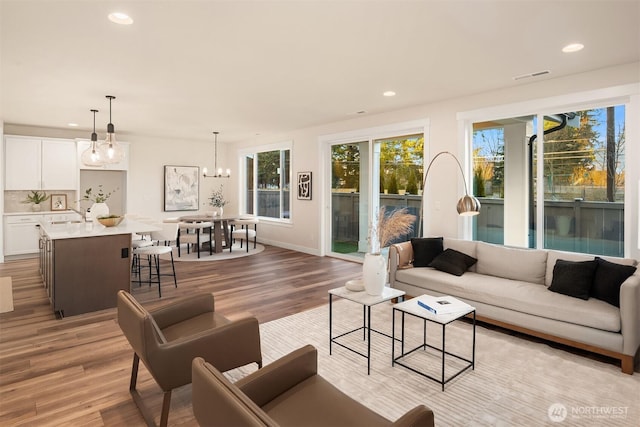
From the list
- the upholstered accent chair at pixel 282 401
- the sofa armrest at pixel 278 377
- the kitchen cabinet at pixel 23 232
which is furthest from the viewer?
the kitchen cabinet at pixel 23 232

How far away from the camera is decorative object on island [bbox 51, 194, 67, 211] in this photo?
771 cm

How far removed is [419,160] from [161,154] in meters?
6.44

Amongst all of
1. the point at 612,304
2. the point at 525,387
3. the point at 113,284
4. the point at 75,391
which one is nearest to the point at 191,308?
the point at 75,391

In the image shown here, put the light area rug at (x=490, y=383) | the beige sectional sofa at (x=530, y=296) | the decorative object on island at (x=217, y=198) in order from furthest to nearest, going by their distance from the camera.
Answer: the decorative object on island at (x=217, y=198) → the beige sectional sofa at (x=530, y=296) → the light area rug at (x=490, y=383)

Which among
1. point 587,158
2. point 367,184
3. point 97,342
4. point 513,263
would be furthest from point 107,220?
point 587,158

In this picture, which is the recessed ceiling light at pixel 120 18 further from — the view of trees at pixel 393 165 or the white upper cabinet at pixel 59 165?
the white upper cabinet at pixel 59 165

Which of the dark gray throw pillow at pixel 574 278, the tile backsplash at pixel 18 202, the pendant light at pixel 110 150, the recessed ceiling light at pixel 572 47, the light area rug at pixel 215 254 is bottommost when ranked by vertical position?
the light area rug at pixel 215 254

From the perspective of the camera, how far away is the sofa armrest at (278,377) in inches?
65.6

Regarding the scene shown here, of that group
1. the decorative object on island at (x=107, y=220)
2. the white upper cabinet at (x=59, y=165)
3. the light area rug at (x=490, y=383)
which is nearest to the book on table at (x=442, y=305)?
the light area rug at (x=490, y=383)

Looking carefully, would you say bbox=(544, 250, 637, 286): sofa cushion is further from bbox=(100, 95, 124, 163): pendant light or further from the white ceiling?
bbox=(100, 95, 124, 163): pendant light

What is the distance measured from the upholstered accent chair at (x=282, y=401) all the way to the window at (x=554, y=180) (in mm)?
3868

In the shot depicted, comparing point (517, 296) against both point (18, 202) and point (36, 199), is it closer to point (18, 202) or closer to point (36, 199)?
point (36, 199)

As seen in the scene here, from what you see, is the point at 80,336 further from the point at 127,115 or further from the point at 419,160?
the point at 419,160

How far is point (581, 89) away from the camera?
406 cm
